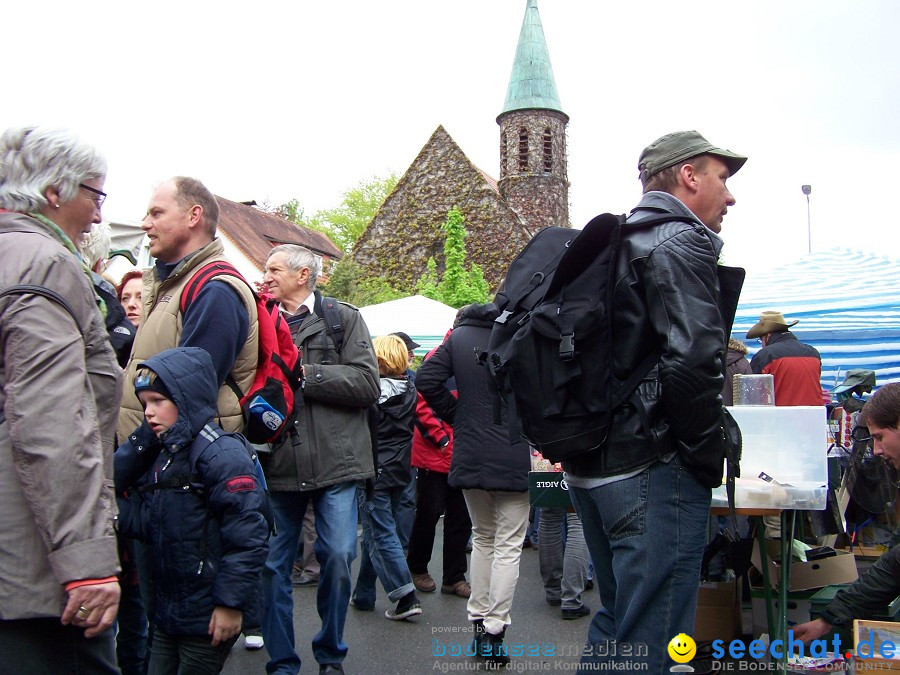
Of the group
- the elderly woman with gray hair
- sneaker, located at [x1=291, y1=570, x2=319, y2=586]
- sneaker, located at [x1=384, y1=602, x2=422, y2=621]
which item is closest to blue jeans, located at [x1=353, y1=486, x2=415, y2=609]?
sneaker, located at [x1=384, y1=602, x2=422, y2=621]

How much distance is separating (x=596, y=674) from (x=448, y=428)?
4258mm

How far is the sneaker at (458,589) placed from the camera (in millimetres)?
6527

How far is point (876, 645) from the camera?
334cm

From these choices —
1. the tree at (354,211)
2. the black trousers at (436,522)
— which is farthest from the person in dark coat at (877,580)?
the tree at (354,211)

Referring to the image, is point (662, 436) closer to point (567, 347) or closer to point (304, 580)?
point (567, 347)

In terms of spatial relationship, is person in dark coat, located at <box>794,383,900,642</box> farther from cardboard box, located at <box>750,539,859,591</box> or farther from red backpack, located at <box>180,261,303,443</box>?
red backpack, located at <box>180,261,303,443</box>

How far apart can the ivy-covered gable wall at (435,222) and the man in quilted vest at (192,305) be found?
31525 mm

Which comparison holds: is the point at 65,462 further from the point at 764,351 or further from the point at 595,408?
the point at 764,351

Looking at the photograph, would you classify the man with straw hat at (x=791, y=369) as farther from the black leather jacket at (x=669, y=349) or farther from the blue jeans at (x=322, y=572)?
the black leather jacket at (x=669, y=349)

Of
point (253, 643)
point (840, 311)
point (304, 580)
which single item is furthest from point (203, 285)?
point (840, 311)

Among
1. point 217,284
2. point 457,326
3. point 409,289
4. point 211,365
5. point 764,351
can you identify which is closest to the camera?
point 211,365

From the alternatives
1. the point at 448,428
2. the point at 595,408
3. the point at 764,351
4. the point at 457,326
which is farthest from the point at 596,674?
the point at 764,351

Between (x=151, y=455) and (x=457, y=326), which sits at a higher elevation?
(x=457, y=326)

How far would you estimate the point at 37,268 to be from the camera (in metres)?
2.21
